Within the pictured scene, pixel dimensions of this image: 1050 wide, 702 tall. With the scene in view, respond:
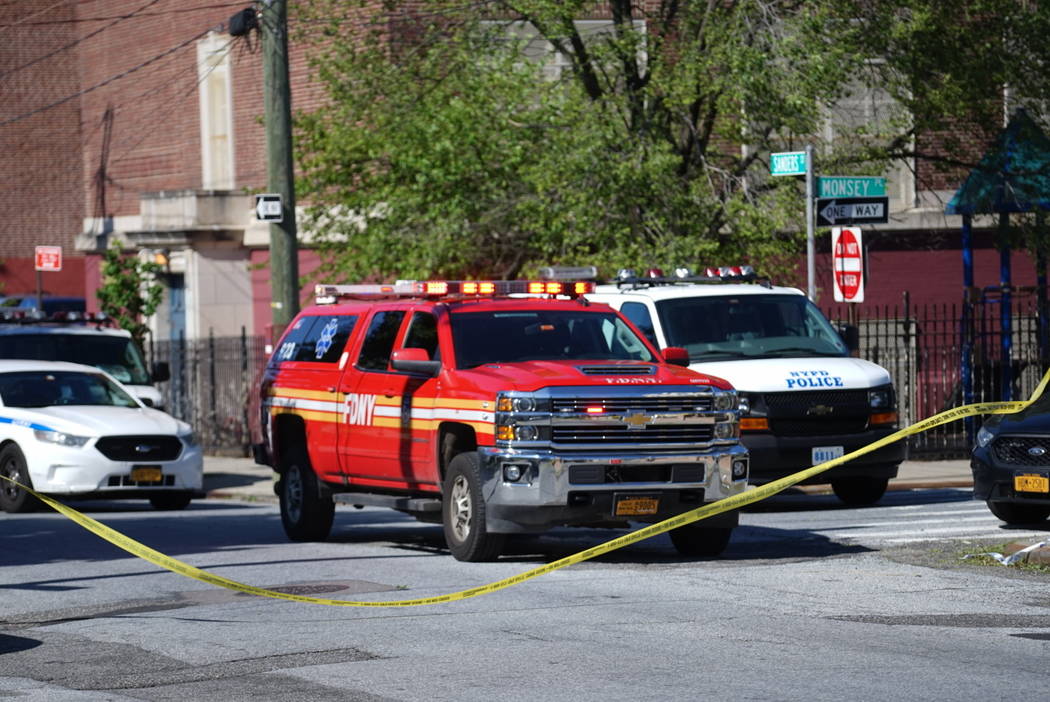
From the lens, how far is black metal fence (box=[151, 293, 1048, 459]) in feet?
80.0

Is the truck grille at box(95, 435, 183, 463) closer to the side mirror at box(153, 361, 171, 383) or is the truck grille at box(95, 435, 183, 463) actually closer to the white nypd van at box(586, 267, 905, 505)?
the side mirror at box(153, 361, 171, 383)

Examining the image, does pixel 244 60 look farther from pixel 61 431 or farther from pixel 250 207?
pixel 61 431

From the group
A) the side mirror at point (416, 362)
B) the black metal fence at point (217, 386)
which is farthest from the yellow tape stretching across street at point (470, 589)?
the black metal fence at point (217, 386)

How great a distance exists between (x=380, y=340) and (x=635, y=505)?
3.15 metres

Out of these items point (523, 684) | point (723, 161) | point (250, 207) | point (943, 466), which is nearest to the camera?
point (523, 684)

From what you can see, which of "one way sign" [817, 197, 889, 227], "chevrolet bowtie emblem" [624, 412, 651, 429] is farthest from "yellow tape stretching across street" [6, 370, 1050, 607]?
"one way sign" [817, 197, 889, 227]

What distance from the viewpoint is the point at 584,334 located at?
578 inches

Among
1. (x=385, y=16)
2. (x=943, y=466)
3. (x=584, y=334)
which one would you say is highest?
(x=385, y=16)

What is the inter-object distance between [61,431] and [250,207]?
1600cm

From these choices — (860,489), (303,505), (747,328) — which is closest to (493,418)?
(303,505)

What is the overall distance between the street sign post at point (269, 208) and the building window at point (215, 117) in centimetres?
1612

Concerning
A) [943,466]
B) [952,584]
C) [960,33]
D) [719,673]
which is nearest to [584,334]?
[952,584]

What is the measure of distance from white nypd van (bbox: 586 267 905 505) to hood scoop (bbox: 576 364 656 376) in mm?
3489

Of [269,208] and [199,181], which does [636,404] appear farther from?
[199,181]
